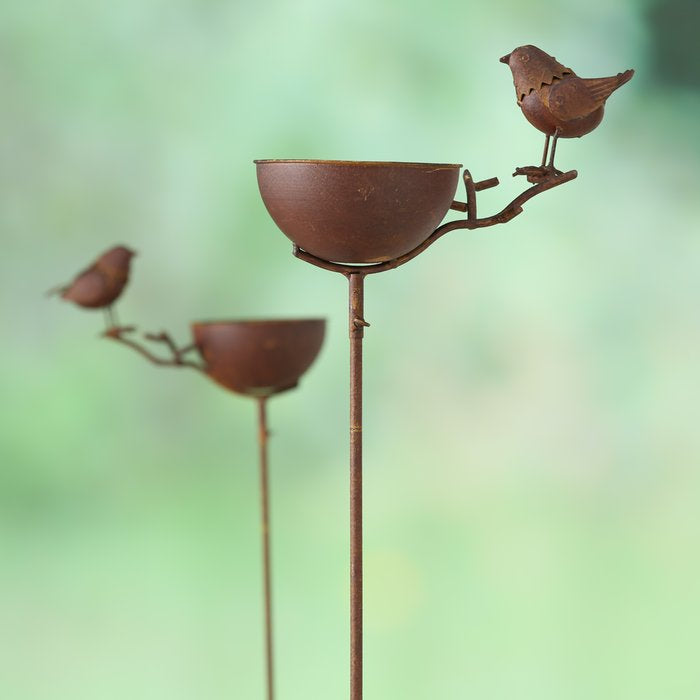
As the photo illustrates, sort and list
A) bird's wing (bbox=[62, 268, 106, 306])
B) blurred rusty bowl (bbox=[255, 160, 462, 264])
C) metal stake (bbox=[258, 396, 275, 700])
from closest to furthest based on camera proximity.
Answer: blurred rusty bowl (bbox=[255, 160, 462, 264]) < bird's wing (bbox=[62, 268, 106, 306]) < metal stake (bbox=[258, 396, 275, 700])

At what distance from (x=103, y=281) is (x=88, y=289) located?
25 mm

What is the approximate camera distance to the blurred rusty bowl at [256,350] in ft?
4.38

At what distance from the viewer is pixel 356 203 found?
2.89 ft

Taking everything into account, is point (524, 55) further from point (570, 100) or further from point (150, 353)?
point (150, 353)

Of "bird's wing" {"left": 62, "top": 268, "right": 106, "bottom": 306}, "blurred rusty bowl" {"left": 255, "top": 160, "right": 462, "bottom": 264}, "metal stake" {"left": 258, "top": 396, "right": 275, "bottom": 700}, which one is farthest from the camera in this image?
"metal stake" {"left": 258, "top": 396, "right": 275, "bottom": 700}

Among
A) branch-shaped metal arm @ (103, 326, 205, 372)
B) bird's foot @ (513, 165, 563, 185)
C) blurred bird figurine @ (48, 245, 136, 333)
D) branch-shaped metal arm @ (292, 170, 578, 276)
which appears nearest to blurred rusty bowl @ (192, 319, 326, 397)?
branch-shaped metal arm @ (103, 326, 205, 372)

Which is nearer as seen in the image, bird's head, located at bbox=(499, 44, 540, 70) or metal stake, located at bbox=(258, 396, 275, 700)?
bird's head, located at bbox=(499, 44, 540, 70)

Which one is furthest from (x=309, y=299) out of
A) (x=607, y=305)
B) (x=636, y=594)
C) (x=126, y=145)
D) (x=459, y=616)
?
(x=636, y=594)

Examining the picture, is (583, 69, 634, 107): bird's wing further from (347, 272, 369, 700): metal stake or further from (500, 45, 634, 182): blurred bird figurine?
(347, 272, 369, 700): metal stake

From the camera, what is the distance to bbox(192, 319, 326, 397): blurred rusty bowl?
1.34 m

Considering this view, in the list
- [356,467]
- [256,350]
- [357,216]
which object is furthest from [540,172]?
[256,350]

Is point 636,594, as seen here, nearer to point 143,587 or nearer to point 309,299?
point 309,299

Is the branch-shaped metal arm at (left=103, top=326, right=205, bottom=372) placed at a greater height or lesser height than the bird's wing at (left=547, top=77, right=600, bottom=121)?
lesser

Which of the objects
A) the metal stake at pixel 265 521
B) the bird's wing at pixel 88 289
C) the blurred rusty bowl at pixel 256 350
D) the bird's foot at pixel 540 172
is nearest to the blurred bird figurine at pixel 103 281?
the bird's wing at pixel 88 289
